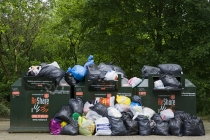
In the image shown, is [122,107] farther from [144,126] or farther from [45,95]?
[45,95]

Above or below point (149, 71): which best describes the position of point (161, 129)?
below

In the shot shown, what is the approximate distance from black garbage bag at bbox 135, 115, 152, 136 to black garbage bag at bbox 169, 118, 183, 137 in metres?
0.48

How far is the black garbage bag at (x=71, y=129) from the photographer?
7535mm

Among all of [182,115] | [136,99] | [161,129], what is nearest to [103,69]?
[136,99]

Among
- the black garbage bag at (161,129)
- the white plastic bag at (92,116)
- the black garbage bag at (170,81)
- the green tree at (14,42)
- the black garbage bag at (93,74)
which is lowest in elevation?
the black garbage bag at (161,129)

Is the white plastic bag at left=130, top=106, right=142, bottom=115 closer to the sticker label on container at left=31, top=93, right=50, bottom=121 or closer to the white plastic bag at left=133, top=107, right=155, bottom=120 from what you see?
the white plastic bag at left=133, top=107, right=155, bottom=120

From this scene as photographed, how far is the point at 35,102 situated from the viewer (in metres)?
7.91

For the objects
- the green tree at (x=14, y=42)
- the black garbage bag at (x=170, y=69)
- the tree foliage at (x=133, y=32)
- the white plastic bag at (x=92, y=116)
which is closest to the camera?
the white plastic bag at (x=92, y=116)

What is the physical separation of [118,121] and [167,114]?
1248 mm

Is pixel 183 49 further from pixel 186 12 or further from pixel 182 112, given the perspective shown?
pixel 182 112

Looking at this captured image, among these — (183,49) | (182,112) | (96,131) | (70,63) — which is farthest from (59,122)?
(70,63)

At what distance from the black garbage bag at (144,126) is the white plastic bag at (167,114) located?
1.45 feet

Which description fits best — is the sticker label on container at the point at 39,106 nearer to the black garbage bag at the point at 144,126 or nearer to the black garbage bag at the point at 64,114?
the black garbage bag at the point at 64,114

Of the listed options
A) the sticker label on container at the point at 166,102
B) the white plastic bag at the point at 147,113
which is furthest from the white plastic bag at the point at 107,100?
the sticker label on container at the point at 166,102
